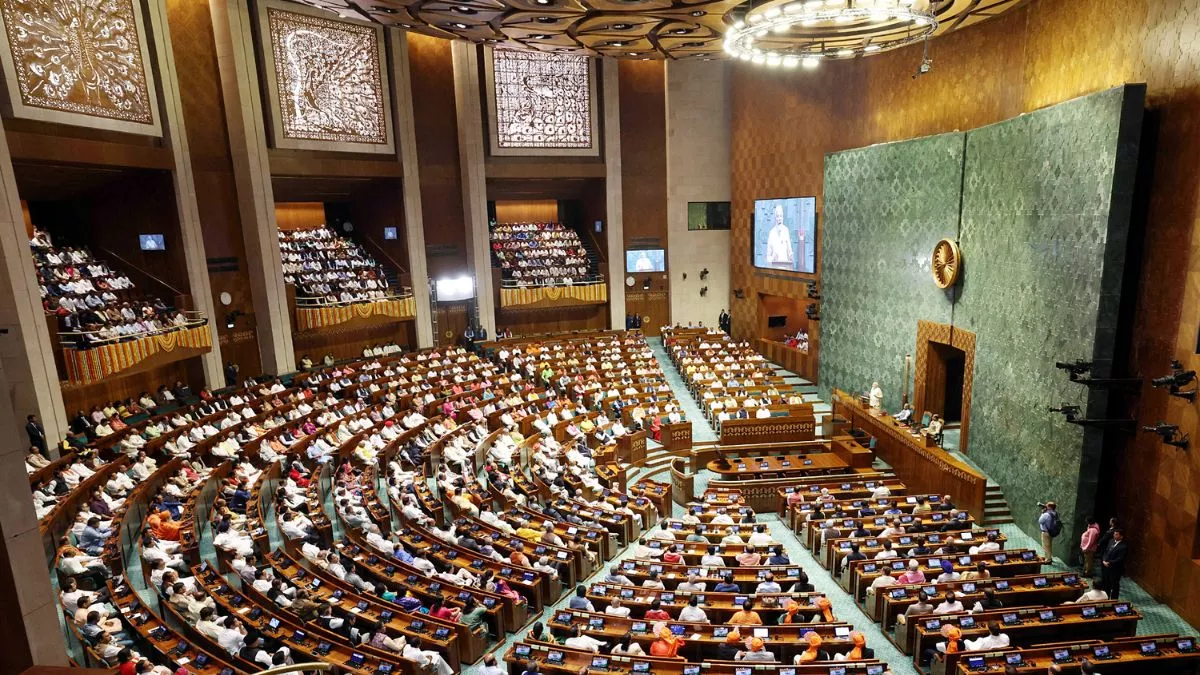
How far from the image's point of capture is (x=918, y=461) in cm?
1353

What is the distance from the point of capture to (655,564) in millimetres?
9383

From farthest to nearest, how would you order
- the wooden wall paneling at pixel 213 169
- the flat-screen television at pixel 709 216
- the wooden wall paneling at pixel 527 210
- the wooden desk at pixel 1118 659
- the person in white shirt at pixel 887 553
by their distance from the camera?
the wooden wall paneling at pixel 527 210 → the flat-screen television at pixel 709 216 → the wooden wall paneling at pixel 213 169 → the person in white shirt at pixel 887 553 → the wooden desk at pixel 1118 659

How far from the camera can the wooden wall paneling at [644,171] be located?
81.8 ft

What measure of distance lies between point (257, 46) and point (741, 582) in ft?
61.0

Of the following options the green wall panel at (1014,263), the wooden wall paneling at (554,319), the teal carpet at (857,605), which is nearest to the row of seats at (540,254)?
the wooden wall paneling at (554,319)

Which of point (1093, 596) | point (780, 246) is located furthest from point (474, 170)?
point (1093, 596)

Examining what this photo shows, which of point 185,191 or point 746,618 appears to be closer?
point 746,618

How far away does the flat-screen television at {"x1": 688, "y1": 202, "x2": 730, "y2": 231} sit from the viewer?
25500 mm

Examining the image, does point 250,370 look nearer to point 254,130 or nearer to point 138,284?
point 138,284

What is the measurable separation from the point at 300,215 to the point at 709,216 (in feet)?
50.5

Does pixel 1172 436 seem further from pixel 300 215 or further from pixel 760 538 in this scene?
pixel 300 215

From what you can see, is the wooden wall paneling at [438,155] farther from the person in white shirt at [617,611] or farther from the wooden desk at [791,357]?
the person in white shirt at [617,611]

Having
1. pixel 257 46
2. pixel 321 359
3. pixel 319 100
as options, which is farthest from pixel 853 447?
pixel 257 46

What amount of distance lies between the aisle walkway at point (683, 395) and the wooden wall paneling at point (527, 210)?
6.94 metres
